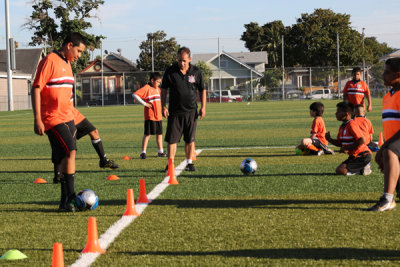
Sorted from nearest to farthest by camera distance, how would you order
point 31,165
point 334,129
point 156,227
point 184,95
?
1. point 156,227
2. point 184,95
3. point 31,165
4. point 334,129

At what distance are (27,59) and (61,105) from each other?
209 ft

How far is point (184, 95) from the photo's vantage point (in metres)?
9.38

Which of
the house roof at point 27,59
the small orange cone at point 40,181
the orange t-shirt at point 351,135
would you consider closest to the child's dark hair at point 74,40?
the small orange cone at point 40,181

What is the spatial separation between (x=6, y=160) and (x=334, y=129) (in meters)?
10.2

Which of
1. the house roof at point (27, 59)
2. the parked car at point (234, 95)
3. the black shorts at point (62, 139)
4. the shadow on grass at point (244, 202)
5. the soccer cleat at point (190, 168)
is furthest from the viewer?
the house roof at point (27, 59)

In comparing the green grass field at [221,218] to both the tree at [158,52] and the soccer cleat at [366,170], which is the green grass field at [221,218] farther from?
the tree at [158,52]

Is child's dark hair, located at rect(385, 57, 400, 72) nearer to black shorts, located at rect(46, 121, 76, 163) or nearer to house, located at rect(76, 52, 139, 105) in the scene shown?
black shorts, located at rect(46, 121, 76, 163)

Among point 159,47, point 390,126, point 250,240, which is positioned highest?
point 159,47

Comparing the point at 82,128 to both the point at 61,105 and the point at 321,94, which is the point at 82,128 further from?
the point at 321,94

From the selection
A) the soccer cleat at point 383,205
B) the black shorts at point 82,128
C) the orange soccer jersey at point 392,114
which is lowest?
the soccer cleat at point 383,205

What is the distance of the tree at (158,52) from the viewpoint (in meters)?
76.2

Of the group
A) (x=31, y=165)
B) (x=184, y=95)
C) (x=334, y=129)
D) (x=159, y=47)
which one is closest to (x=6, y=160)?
(x=31, y=165)

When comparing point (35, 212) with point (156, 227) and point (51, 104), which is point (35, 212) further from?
point (156, 227)

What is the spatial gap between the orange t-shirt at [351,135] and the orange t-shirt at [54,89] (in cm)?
421
